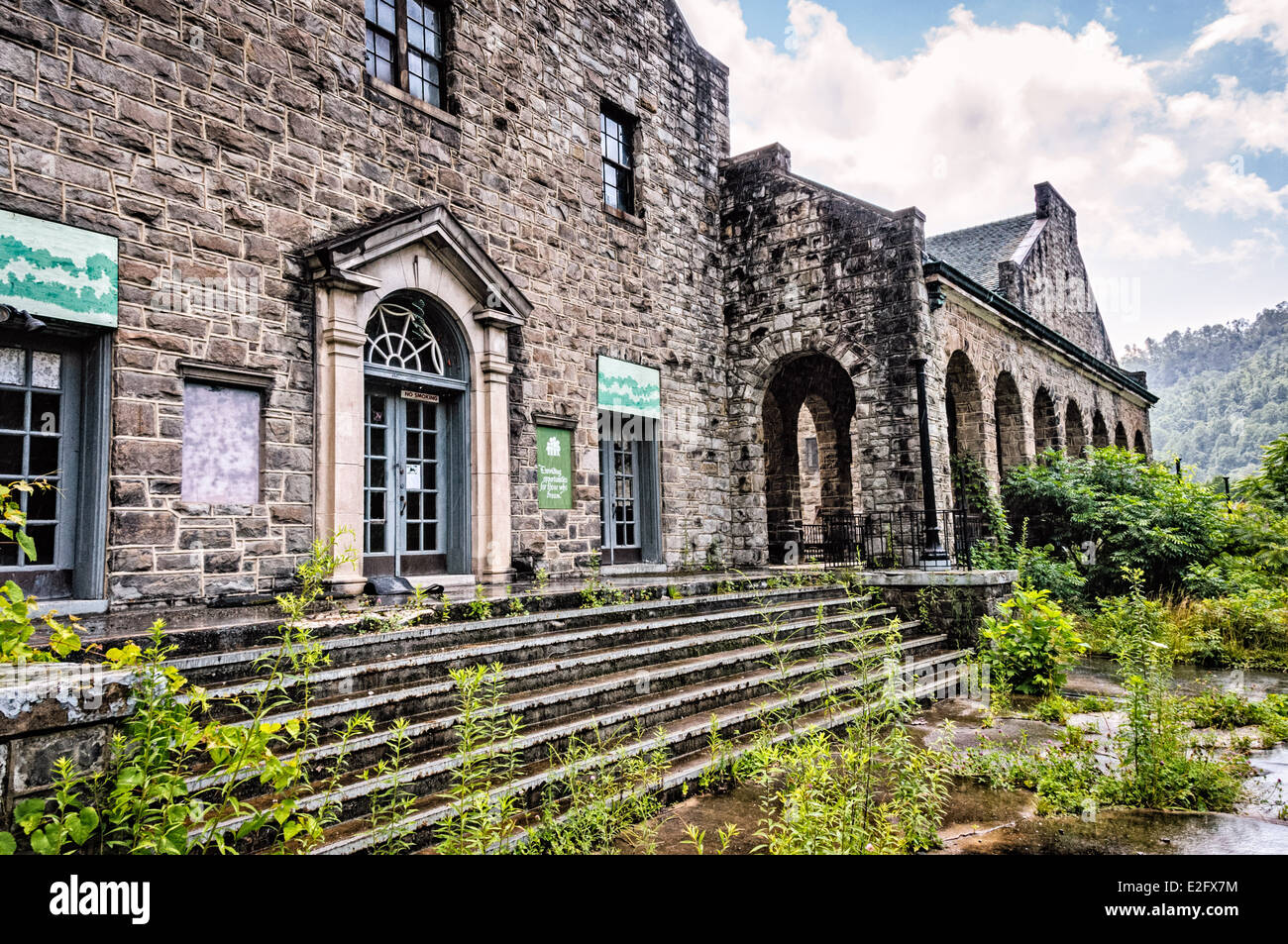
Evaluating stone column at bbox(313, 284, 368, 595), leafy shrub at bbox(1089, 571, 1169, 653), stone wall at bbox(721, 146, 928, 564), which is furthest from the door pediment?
leafy shrub at bbox(1089, 571, 1169, 653)

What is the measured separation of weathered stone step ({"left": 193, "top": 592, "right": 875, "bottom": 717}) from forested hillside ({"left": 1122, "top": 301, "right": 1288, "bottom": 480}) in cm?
1110

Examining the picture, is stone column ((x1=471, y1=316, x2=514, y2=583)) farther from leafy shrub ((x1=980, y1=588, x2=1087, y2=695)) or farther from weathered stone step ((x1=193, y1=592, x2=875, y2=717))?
leafy shrub ((x1=980, y1=588, x2=1087, y2=695))

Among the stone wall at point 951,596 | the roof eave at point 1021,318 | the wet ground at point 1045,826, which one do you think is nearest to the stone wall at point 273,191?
the stone wall at point 951,596

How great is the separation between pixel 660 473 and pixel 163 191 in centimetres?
724

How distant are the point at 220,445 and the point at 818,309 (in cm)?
885

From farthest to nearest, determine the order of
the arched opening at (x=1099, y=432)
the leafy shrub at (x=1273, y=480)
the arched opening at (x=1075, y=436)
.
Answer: the arched opening at (x=1099, y=432) → the arched opening at (x=1075, y=436) → the leafy shrub at (x=1273, y=480)

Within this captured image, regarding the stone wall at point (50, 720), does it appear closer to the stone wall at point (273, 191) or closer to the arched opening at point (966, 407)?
the stone wall at point (273, 191)

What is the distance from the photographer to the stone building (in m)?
5.71

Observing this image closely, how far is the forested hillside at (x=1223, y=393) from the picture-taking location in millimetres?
18469

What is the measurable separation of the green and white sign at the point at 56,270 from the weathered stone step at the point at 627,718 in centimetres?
441

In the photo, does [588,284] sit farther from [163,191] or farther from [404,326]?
[163,191]

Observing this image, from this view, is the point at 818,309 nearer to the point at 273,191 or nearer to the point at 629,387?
the point at 629,387

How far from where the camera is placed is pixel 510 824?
3.25 meters

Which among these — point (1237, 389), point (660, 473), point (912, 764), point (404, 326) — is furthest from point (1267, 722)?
point (1237, 389)
